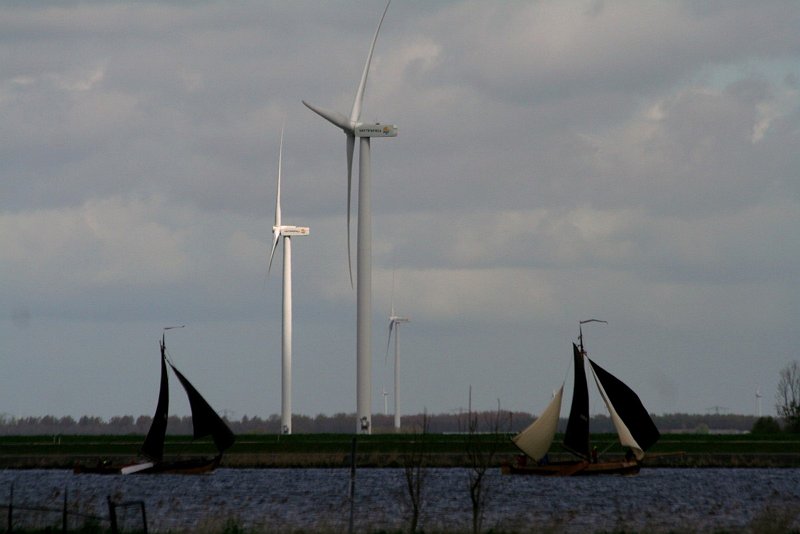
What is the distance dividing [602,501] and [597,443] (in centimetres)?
3807

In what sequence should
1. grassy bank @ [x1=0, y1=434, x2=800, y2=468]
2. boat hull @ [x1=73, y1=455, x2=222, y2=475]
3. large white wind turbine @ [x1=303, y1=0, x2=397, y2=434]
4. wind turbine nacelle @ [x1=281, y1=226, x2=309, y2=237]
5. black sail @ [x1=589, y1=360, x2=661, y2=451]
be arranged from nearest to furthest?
black sail @ [x1=589, y1=360, x2=661, y2=451] → boat hull @ [x1=73, y1=455, x2=222, y2=475] → grassy bank @ [x1=0, y1=434, x2=800, y2=468] → large white wind turbine @ [x1=303, y1=0, x2=397, y2=434] → wind turbine nacelle @ [x1=281, y1=226, x2=309, y2=237]

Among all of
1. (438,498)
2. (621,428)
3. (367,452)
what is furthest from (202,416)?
(621,428)

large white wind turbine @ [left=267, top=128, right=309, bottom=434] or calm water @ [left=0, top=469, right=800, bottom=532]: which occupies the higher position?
large white wind turbine @ [left=267, top=128, right=309, bottom=434]

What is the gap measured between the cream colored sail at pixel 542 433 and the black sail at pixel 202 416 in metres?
16.1

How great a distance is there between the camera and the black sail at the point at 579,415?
75.2 meters

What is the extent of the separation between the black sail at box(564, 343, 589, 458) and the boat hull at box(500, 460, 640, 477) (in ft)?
2.42

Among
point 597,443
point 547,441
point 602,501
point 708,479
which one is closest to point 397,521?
point 602,501

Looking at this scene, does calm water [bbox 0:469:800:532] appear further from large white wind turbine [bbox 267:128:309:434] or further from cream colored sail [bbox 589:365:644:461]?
large white wind turbine [bbox 267:128:309:434]

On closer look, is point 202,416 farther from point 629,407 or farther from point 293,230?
point 293,230

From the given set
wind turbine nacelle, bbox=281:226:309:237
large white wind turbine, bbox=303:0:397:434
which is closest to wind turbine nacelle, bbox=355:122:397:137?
large white wind turbine, bbox=303:0:397:434

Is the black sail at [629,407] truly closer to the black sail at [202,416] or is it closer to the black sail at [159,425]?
the black sail at [202,416]

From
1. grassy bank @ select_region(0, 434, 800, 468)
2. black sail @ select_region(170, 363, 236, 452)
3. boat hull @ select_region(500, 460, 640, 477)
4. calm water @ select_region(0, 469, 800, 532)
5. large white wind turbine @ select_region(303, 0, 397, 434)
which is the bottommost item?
calm water @ select_region(0, 469, 800, 532)

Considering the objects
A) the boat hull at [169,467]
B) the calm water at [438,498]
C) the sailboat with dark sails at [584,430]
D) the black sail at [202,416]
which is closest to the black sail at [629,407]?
the sailboat with dark sails at [584,430]

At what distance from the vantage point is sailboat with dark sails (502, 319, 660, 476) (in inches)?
2913
